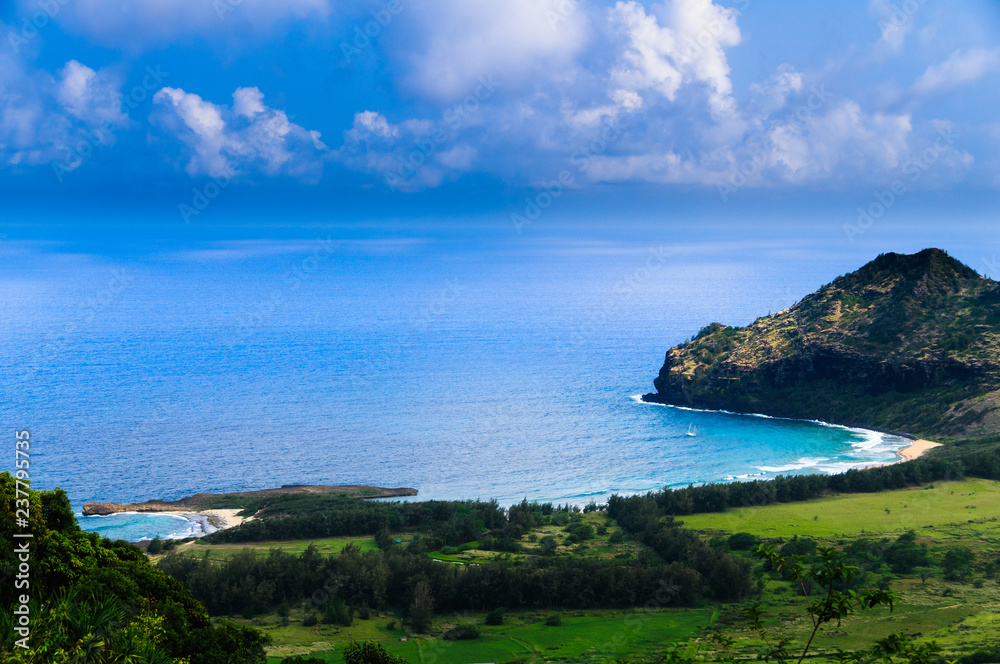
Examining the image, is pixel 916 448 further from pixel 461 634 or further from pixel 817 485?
pixel 461 634

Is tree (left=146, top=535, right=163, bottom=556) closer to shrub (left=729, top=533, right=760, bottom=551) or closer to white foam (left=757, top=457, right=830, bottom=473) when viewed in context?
shrub (left=729, top=533, right=760, bottom=551)

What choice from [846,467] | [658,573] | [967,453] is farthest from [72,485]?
[967,453]

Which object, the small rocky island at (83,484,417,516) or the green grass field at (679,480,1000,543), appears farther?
the small rocky island at (83,484,417,516)

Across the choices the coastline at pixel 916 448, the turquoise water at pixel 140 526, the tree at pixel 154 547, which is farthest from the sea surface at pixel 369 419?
the tree at pixel 154 547

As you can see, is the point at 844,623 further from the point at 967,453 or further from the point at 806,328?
the point at 806,328

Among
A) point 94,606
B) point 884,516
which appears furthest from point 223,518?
point 884,516

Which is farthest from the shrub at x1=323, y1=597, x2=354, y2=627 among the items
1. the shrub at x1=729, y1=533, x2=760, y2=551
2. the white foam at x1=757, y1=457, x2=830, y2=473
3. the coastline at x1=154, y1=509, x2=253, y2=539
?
the white foam at x1=757, y1=457, x2=830, y2=473

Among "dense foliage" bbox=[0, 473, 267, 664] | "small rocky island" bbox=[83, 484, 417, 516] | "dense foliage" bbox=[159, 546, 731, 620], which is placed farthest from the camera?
"small rocky island" bbox=[83, 484, 417, 516]
